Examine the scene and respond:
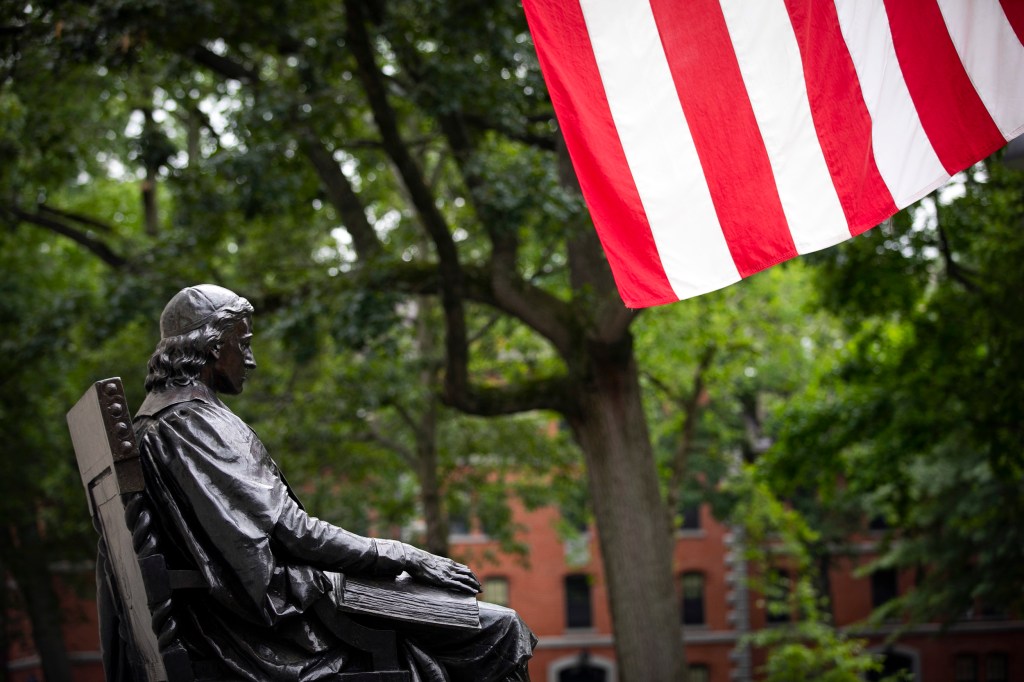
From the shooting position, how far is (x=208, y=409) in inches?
183

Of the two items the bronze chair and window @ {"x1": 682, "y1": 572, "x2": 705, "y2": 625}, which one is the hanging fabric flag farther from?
window @ {"x1": 682, "y1": 572, "x2": 705, "y2": 625}

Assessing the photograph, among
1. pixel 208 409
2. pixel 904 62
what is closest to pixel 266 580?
pixel 208 409

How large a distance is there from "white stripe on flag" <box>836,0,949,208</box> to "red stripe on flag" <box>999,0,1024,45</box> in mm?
423

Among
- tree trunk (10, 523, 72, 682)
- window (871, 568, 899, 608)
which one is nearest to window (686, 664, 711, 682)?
window (871, 568, 899, 608)

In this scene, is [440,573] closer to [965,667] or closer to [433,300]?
[433,300]

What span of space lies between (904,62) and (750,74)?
0.58 m

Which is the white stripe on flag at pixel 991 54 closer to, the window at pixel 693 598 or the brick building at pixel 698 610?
the brick building at pixel 698 610

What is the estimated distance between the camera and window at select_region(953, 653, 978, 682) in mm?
35500

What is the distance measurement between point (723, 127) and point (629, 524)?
30.0ft

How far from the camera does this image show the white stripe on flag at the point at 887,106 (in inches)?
185

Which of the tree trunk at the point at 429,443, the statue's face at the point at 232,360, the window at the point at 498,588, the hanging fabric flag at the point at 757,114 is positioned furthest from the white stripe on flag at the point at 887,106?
the window at the point at 498,588

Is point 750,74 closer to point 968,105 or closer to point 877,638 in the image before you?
point 968,105

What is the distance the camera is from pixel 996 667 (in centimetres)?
3550

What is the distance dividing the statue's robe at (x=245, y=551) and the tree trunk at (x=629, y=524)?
355 inches
